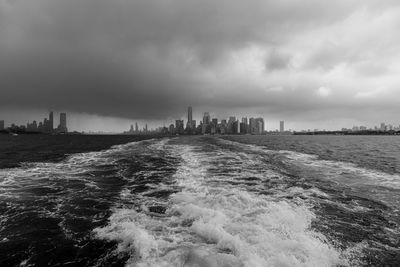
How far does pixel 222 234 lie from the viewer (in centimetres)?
830

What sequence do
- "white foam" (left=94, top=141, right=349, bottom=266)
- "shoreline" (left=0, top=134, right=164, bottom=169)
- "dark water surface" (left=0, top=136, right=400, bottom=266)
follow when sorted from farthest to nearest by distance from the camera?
"shoreline" (left=0, top=134, right=164, bottom=169) → "dark water surface" (left=0, top=136, right=400, bottom=266) → "white foam" (left=94, top=141, right=349, bottom=266)

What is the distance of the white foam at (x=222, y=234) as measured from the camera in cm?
704

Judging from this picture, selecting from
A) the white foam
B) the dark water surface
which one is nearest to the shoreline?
the dark water surface

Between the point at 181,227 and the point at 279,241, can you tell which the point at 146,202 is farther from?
the point at 279,241

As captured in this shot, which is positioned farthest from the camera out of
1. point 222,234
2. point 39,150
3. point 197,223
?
point 39,150

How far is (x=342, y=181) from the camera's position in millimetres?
18766

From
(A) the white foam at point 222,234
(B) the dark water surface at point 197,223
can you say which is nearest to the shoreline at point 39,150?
(B) the dark water surface at point 197,223

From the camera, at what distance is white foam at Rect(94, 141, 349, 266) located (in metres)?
7.04

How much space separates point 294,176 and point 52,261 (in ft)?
57.0

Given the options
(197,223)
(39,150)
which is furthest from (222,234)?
(39,150)

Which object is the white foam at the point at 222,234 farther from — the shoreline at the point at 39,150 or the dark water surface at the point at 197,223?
the shoreline at the point at 39,150

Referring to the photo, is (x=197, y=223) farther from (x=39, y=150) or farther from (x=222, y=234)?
(x=39, y=150)

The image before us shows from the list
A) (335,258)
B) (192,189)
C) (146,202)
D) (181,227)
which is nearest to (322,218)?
(335,258)

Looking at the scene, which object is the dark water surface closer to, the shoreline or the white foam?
the white foam
